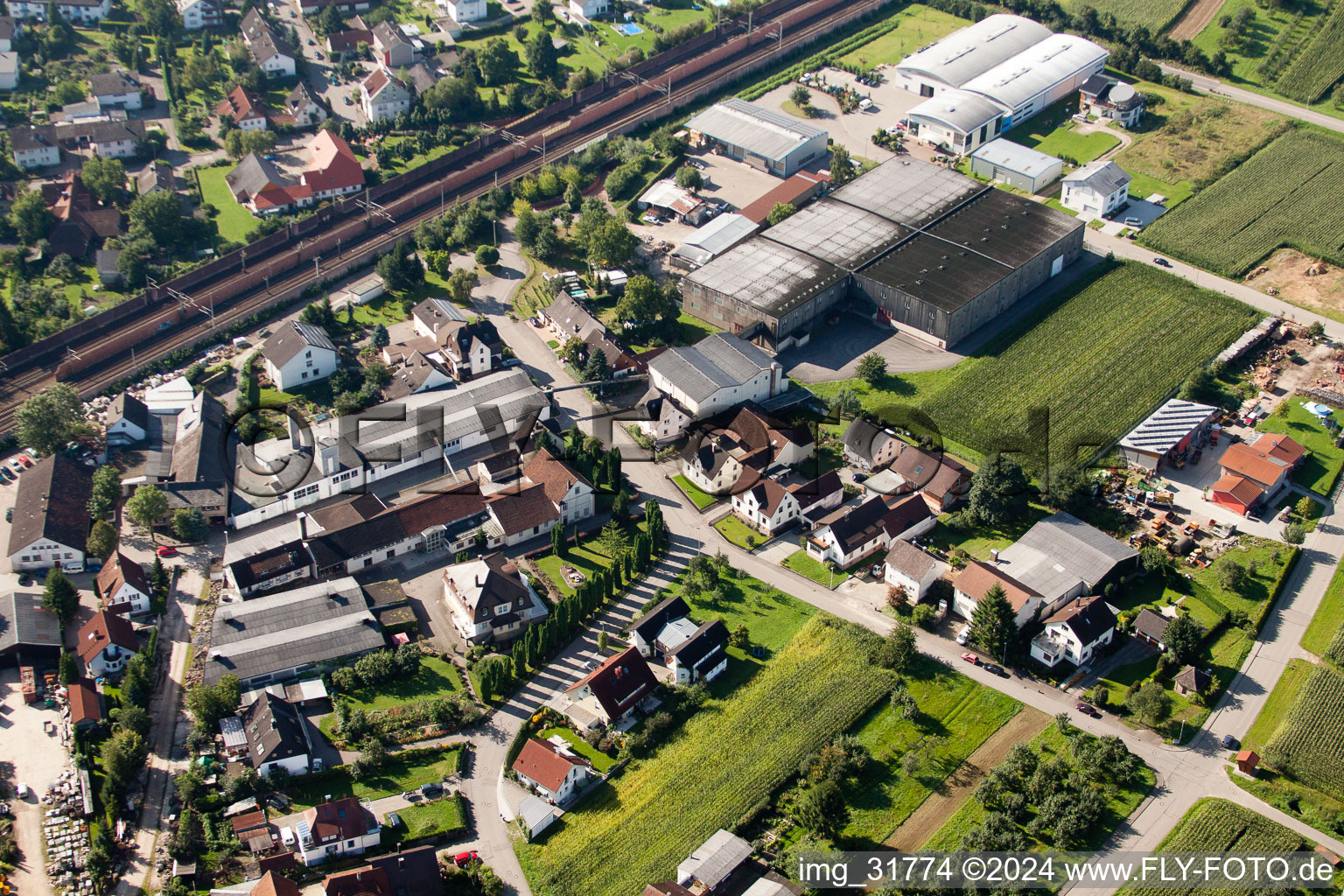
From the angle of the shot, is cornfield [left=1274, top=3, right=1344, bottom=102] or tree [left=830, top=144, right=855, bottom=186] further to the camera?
cornfield [left=1274, top=3, right=1344, bottom=102]

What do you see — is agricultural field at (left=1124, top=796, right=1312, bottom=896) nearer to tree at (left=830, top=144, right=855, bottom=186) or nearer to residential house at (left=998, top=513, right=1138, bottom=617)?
residential house at (left=998, top=513, right=1138, bottom=617)

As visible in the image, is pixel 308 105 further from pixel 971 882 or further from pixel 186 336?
pixel 971 882

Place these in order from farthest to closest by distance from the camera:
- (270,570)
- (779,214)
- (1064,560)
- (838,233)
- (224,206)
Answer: (224,206)
(779,214)
(838,233)
(270,570)
(1064,560)

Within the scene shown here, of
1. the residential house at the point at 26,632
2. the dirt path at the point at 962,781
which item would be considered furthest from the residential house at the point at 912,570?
the residential house at the point at 26,632

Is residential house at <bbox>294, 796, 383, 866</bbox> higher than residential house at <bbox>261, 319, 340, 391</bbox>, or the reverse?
residential house at <bbox>261, 319, 340, 391</bbox>

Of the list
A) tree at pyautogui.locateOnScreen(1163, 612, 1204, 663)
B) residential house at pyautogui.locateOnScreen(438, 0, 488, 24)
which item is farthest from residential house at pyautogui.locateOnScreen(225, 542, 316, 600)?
residential house at pyautogui.locateOnScreen(438, 0, 488, 24)

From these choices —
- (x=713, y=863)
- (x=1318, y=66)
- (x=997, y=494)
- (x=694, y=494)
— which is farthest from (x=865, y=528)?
→ (x=1318, y=66)

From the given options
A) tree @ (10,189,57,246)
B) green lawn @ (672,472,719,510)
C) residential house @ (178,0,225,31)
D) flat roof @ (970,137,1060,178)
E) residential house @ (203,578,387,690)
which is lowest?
green lawn @ (672,472,719,510)

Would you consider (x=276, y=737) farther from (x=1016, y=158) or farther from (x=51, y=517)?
(x=1016, y=158)

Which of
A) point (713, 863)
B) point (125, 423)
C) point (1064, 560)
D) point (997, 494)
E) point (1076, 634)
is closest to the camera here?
point (713, 863)
